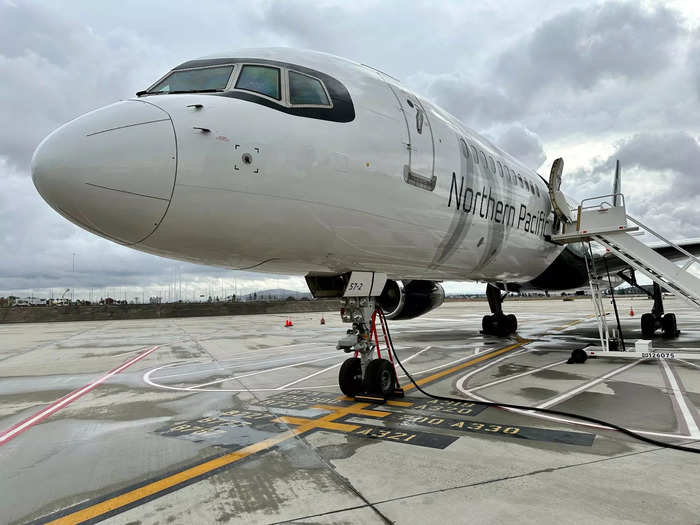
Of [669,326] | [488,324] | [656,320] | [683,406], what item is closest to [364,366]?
[683,406]

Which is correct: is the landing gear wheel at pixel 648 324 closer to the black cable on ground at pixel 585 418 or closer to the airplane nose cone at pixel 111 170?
the black cable on ground at pixel 585 418

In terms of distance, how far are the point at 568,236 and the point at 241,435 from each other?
8.74 metres

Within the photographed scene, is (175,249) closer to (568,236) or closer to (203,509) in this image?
(203,509)

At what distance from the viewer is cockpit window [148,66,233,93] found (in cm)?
464

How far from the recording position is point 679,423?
5465 millimetres

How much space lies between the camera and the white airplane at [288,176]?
381 cm

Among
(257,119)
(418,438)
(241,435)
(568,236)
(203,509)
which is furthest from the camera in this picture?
(568,236)

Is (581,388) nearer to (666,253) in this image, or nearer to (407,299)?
(407,299)

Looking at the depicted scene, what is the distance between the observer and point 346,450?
15.2ft

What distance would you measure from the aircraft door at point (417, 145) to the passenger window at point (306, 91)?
1.35 meters

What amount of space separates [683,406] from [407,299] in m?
5.09

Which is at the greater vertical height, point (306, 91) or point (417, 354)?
point (306, 91)

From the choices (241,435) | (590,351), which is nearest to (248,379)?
(241,435)

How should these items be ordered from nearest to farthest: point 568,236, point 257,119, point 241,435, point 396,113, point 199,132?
point 199,132, point 257,119, point 241,435, point 396,113, point 568,236
